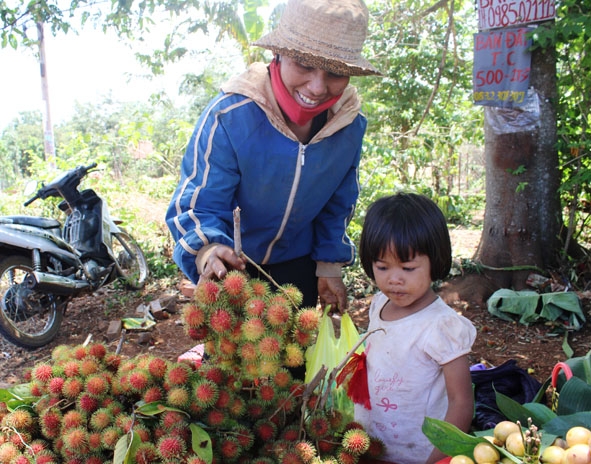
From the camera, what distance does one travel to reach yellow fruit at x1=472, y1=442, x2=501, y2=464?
1028 millimetres

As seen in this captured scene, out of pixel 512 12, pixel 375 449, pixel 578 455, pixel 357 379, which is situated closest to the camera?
pixel 578 455

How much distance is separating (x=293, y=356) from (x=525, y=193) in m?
3.06

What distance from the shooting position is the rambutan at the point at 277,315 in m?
1.19

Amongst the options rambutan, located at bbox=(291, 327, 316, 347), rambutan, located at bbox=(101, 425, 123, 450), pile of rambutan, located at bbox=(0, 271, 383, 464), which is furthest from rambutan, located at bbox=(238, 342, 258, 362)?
rambutan, located at bbox=(101, 425, 123, 450)

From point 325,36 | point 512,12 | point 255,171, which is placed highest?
point 512,12

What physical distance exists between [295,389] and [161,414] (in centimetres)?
33

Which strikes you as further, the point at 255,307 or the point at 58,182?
the point at 58,182

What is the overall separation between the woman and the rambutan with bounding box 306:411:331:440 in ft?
1.35

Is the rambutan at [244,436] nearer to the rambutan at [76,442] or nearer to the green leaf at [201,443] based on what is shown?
the green leaf at [201,443]

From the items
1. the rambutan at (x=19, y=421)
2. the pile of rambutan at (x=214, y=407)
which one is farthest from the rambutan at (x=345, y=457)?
the rambutan at (x=19, y=421)

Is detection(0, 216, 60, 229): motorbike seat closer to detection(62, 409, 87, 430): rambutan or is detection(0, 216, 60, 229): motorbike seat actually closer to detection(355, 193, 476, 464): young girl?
detection(62, 409, 87, 430): rambutan

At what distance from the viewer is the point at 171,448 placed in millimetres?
1136

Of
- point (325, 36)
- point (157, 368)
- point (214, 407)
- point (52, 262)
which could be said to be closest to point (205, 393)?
point (214, 407)

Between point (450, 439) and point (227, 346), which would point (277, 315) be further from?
point (450, 439)
